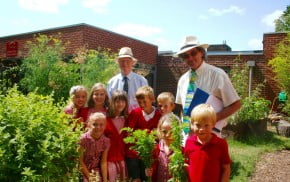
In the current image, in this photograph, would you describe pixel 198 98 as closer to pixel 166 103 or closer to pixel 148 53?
pixel 166 103

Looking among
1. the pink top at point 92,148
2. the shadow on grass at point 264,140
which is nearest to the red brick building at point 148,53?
the shadow on grass at point 264,140

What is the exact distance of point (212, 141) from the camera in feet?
9.57

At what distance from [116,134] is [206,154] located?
5.07 ft

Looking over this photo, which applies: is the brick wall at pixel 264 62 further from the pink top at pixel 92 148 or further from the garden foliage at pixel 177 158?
the garden foliage at pixel 177 158

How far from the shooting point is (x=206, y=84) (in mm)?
3270

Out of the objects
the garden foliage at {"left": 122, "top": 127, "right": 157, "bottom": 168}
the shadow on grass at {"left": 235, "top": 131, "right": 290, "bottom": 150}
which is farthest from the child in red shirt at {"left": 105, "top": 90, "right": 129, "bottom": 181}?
the shadow on grass at {"left": 235, "top": 131, "right": 290, "bottom": 150}

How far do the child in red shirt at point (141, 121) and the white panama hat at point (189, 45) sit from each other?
1000 millimetres

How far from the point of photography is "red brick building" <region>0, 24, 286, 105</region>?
44.3ft

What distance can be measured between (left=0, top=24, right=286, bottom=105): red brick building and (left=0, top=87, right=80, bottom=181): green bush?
930cm

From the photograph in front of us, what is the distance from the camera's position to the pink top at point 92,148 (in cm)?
391

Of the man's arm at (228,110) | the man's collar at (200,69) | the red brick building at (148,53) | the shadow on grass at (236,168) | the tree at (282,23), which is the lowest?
the shadow on grass at (236,168)

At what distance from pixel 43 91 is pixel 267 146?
18.4ft

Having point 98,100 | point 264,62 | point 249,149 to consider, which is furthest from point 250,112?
point 98,100

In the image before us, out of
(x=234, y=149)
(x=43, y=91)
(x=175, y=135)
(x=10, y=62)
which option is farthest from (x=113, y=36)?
(x=175, y=135)
